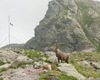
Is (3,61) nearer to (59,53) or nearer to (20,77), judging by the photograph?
(59,53)

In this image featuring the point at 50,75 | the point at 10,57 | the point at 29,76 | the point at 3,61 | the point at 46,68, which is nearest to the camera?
the point at 50,75

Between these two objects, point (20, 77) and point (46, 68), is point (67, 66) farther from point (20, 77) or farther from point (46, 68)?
point (20, 77)

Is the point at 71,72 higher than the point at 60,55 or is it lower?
lower

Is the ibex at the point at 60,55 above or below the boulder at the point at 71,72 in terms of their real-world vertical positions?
above

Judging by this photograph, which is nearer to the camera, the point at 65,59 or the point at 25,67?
the point at 25,67

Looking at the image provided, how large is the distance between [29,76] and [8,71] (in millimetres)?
4078

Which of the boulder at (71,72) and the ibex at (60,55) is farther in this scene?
the ibex at (60,55)

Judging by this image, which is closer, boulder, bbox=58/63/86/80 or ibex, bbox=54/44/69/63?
boulder, bbox=58/63/86/80

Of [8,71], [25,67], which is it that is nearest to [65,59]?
[25,67]

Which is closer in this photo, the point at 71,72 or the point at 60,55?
the point at 71,72

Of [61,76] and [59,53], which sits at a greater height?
[59,53]

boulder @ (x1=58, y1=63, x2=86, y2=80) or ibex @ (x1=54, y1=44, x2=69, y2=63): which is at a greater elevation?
ibex @ (x1=54, y1=44, x2=69, y2=63)

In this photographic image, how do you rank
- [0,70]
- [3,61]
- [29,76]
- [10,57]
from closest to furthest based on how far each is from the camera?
[29,76] → [0,70] → [3,61] → [10,57]

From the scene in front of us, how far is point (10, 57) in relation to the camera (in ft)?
117
